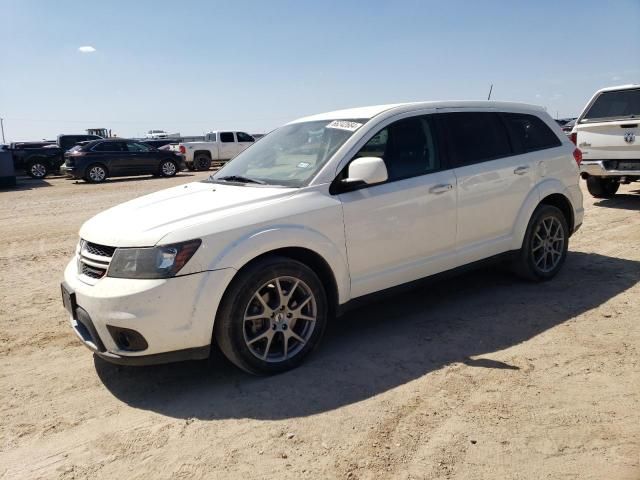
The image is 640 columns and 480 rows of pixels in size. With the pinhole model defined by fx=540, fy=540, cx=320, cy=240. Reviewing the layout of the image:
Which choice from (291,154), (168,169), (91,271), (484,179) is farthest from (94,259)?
(168,169)

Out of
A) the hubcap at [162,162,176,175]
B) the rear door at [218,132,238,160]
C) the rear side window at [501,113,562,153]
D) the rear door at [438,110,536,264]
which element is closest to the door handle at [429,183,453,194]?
the rear door at [438,110,536,264]

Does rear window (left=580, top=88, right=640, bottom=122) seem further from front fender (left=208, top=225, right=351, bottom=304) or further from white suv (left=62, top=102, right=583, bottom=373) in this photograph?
front fender (left=208, top=225, right=351, bottom=304)

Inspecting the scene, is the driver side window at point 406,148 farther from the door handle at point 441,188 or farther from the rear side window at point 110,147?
the rear side window at point 110,147

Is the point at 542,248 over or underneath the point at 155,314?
underneath

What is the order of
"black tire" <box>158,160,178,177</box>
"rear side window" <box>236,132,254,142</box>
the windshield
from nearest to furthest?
the windshield, "black tire" <box>158,160,178,177</box>, "rear side window" <box>236,132,254,142</box>

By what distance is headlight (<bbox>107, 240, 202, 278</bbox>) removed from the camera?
10.5 feet

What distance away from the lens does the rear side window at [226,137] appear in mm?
25594

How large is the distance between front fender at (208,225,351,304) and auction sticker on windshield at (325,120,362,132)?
958 mm

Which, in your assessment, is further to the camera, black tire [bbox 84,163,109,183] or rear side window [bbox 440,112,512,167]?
black tire [bbox 84,163,109,183]

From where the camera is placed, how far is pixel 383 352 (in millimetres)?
3955

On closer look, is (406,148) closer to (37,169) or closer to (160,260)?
(160,260)

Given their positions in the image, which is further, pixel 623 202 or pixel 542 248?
pixel 623 202

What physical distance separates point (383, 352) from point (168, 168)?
1882 centimetres

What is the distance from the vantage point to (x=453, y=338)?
414 cm
